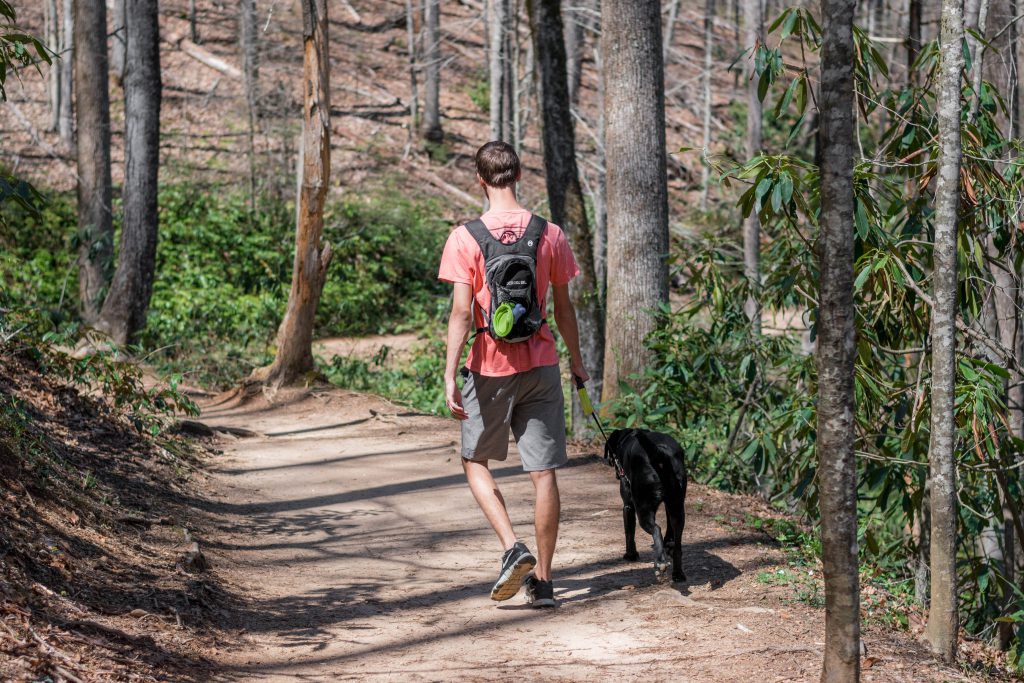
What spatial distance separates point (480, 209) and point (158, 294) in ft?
33.4

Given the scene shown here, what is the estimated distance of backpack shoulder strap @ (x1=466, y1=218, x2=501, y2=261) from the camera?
4.59 meters

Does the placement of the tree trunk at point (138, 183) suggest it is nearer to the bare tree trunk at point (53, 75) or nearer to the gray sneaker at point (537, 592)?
the bare tree trunk at point (53, 75)

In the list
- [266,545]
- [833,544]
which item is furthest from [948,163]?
[266,545]

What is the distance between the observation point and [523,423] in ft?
15.6

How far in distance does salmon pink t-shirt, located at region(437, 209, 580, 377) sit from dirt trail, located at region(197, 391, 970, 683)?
1.26 m

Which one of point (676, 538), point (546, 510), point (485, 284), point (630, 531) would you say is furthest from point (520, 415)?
point (630, 531)

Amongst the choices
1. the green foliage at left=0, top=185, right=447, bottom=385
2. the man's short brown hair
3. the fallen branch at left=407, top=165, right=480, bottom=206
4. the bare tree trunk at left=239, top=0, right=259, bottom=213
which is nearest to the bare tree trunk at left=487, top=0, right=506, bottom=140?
the green foliage at left=0, top=185, right=447, bottom=385

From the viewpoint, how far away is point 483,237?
4.60m

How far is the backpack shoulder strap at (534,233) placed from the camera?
182 inches

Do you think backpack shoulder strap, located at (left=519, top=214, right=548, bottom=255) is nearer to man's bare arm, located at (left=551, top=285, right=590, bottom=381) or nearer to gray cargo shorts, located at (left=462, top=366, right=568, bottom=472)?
man's bare arm, located at (left=551, top=285, right=590, bottom=381)

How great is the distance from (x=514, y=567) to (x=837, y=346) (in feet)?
6.56

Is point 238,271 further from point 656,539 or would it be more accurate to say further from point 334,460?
point 656,539

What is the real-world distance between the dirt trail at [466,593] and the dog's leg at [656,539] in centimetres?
13

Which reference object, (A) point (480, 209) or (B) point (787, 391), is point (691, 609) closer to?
(B) point (787, 391)
